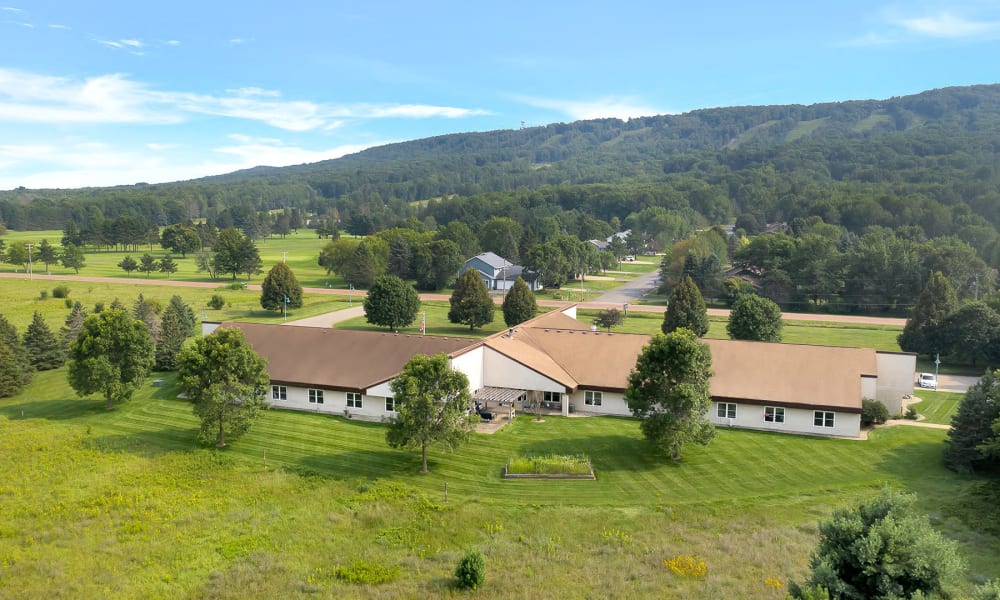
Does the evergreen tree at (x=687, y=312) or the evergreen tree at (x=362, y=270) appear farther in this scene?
the evergreen tree at (x=362, y=270)

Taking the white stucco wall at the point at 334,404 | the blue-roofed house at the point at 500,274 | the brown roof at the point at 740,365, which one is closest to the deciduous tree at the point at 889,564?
the brown roof at the point at 740,365

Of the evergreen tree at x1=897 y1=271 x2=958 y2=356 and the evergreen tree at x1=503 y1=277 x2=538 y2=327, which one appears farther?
the evergreen tree at x1=503 y1=277 x2=538 y2=327

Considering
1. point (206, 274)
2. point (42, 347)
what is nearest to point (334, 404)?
point (42, 347)

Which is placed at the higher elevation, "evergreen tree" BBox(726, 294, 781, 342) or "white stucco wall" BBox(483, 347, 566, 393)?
"evergreen tree" BBox(726, 294, 781, 342)

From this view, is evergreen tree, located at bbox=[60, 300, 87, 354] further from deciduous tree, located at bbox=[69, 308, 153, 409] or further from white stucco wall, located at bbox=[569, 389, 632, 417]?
white stucco wall, located at bbox=[569, 389, 632, 417]

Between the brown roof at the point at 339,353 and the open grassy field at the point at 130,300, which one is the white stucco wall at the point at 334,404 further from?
the open grassy field at the point at 130,300

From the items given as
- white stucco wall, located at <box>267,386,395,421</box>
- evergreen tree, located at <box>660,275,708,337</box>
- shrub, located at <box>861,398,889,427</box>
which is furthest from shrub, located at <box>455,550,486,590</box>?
evergreen tree, located at <box>660,275,708,337</box>

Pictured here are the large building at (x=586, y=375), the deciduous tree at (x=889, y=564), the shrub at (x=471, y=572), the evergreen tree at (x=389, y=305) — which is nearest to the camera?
the deciduous tree at (x=889, y=564)
